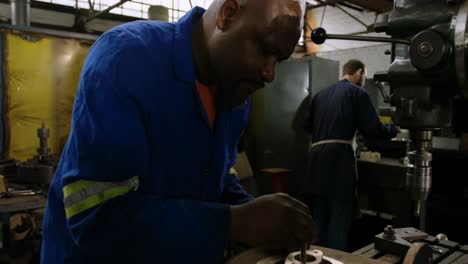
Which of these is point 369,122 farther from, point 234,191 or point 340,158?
point 234,191

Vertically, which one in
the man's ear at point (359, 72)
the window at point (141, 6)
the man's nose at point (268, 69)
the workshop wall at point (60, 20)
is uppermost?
the window at point (141, 6)

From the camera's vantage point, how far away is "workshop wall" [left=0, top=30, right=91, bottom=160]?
3.20 metres

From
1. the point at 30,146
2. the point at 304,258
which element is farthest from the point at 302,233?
the point at 30,146

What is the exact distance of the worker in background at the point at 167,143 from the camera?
0.56 metres

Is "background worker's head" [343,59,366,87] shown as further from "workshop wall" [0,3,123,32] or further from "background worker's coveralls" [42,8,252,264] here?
"workshop wall" [0,3,123,32]

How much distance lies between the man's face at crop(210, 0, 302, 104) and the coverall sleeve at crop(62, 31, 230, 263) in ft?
0.45

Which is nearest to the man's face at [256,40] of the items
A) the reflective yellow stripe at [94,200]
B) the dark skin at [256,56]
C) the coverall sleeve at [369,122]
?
the dark skin at [256,56]

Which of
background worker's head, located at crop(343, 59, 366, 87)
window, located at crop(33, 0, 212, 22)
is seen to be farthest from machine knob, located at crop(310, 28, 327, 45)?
window, located at crop(33, 0, 212, 22)

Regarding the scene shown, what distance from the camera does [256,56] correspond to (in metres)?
0.64

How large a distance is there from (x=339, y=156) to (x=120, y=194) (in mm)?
2051

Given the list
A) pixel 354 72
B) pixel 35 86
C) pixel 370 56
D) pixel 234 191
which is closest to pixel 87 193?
pixel 234 191

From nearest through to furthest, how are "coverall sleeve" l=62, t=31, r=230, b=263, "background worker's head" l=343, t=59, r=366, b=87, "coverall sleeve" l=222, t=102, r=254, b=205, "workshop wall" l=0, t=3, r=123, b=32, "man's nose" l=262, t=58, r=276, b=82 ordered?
"coverall sleeve" l=62, t=31, r=230, b=263, "man's nose" l=262, t=58, r=276, b=82, "coverall sleeve" l=222, t=102, r=254, b=205, "background worker's head" l=343, t=59, r=366, b=87, "workshop wall" l=0, t=3, r=123, b=32

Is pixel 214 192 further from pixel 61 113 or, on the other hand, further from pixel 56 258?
pixel 61 113

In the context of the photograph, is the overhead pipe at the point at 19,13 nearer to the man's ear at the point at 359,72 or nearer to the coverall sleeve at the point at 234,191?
the man's ear at the point at 359,72
